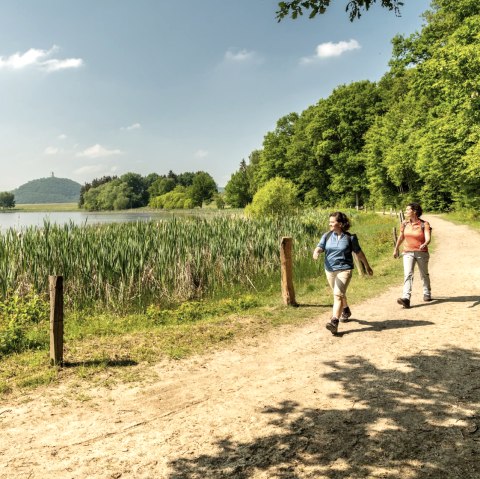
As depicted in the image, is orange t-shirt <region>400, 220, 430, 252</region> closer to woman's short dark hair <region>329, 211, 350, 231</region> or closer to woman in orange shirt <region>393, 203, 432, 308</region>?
woman in orange shirt <region>393, 203, 432, 308</region>

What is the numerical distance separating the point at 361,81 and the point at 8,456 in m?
54.4

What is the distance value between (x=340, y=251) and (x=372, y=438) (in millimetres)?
3375

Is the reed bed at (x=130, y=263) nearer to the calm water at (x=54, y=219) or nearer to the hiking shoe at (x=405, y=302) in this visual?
the calm water at (x=54, y=219)

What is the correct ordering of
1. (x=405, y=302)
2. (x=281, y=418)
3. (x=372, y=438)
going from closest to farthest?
(x=372, y=438), (x=281, y=418), (x=405, y=302)

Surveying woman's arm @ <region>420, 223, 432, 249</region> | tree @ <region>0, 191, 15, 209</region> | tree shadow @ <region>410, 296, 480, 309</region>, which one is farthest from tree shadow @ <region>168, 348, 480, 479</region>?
tree @ <region>0, 191, 15, 209</region>

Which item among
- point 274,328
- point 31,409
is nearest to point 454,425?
point 274,328

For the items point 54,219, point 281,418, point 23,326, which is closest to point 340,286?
point 281,418

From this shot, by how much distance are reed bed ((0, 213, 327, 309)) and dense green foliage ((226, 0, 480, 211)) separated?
560 inches

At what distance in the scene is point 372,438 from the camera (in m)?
3.65

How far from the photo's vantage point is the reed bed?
10.1 m

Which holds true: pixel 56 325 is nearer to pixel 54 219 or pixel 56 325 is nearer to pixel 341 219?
pixel 341 219

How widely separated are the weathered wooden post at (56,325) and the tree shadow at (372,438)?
314 centimetres

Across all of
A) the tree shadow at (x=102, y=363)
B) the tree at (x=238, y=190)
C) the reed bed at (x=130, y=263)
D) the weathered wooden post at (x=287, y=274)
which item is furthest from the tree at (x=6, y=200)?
the tree shadow at (x=102, y=363)

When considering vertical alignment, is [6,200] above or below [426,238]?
above
